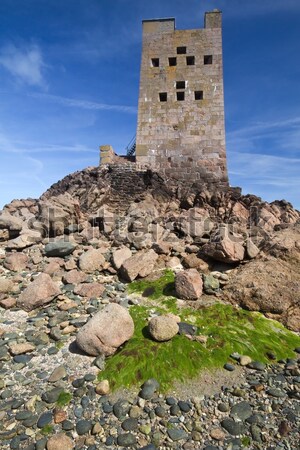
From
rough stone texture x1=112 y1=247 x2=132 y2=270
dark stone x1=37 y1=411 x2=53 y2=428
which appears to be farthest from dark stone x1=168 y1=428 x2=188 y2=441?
rough stone texture x1=112 y1=247 x2=132 y2=270

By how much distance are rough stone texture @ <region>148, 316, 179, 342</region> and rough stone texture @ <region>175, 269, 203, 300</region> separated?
1.65 m

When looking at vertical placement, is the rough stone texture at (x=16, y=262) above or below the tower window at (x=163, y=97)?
below

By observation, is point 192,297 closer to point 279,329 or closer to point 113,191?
point 279,329

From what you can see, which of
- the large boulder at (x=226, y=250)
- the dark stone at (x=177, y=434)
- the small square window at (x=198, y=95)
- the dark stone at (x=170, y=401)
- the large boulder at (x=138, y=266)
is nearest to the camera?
the dark stone at (x=177, y=434)

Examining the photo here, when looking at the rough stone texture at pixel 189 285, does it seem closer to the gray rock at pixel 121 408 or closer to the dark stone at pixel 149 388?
the dark stone at pixel 149 388

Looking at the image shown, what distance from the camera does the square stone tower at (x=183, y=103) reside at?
19.8 metres

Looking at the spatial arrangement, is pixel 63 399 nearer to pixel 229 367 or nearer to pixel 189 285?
pixel 229 367

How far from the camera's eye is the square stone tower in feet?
65.0

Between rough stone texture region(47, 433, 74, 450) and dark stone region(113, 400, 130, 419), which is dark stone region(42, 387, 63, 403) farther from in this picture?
dark stone region(113, 400, 130, 419)

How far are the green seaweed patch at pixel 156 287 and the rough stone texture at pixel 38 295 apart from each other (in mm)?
2315

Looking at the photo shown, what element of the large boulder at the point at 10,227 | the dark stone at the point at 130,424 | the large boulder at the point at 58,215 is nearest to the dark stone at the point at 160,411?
the dark stone at the point at 130,424

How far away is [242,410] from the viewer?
4332mm

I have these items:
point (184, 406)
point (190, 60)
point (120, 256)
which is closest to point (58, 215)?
point (120, 256)

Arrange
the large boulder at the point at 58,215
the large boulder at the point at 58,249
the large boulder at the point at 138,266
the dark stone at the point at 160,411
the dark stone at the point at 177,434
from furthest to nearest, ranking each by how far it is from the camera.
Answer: the large boulder at the point at 58,215 → the large boulder at the point at 58,249 → the large boulder at the point at 138,266 → the dark stone at the point at 160,411 → the dark stone at the point at 177,434
